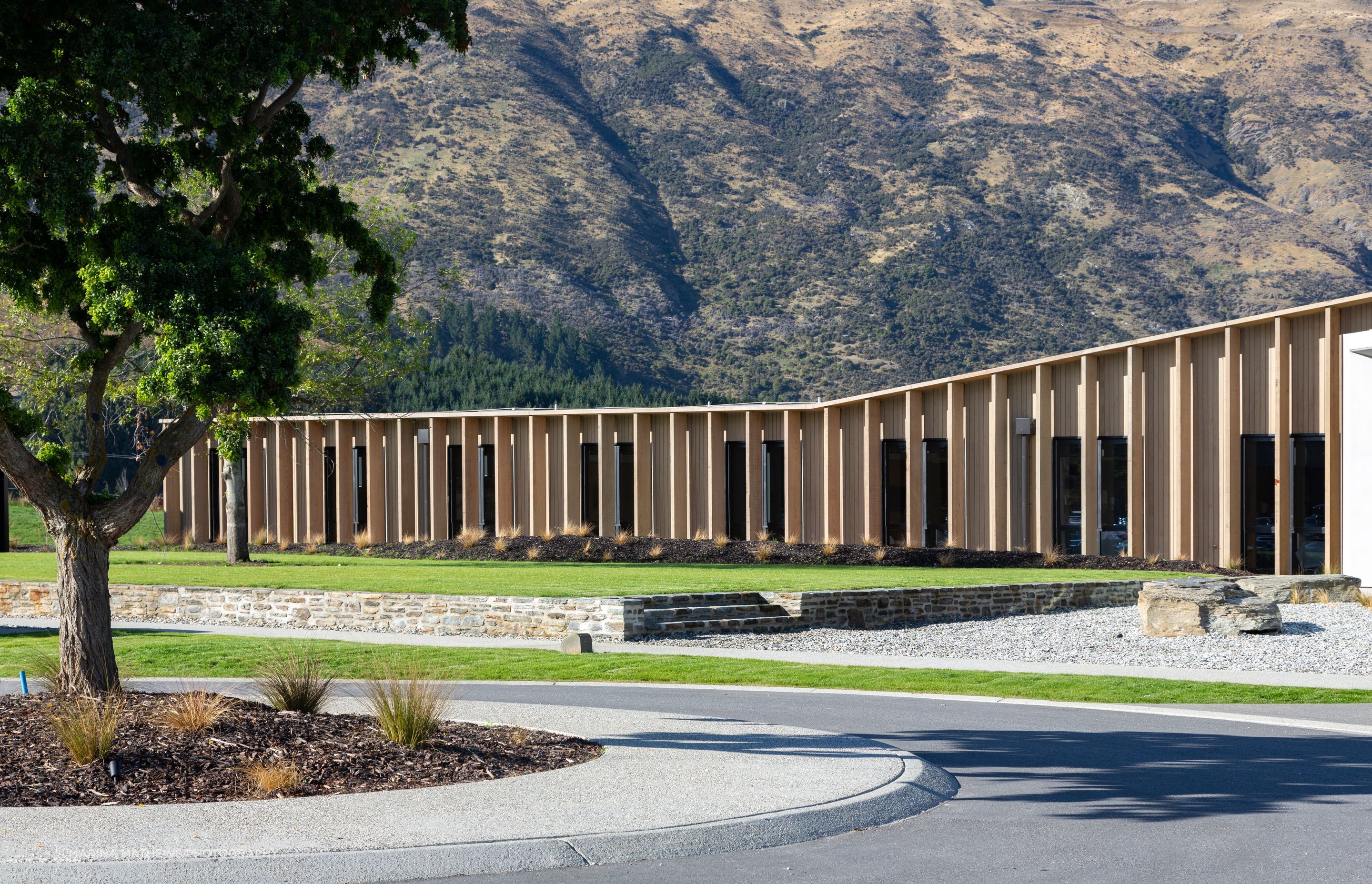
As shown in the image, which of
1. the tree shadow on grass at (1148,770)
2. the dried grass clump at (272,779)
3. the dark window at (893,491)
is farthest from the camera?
the dark window at (893,491)

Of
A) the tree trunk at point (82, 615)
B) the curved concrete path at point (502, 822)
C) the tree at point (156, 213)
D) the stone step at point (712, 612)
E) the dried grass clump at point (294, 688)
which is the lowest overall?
the stone step at point (712, 612)

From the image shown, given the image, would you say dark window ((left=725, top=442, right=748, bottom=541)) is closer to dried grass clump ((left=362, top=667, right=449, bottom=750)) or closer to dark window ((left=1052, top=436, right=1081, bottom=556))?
dark window ((left=1052, top=436, right=1081, bottom=556))

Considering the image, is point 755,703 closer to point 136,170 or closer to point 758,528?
point 136,170

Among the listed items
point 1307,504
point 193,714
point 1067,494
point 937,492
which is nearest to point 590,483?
point 937,492

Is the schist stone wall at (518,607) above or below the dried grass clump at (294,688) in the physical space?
below

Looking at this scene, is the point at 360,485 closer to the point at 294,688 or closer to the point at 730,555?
the point at 730,555

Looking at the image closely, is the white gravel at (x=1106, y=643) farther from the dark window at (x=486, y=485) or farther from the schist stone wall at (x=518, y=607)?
the dark window at (x=486, y=485)

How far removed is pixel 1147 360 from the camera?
87.1 feet

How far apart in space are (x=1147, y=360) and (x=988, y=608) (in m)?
8.35

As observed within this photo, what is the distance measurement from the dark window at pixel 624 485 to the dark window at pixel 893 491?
6.52m

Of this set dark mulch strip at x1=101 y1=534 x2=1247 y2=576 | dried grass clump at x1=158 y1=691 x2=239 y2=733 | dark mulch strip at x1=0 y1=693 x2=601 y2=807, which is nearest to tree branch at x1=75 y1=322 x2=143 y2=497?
dark mulch strip at x1=0 y1=693 x2=601 y2=807

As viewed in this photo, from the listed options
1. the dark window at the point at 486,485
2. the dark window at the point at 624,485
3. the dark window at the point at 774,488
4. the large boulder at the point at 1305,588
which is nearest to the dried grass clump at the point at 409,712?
the large boulder at the point at 1305,588

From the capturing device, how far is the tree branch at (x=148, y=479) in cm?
1021

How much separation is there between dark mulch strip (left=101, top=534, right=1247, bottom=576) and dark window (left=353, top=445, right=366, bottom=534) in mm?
3020
